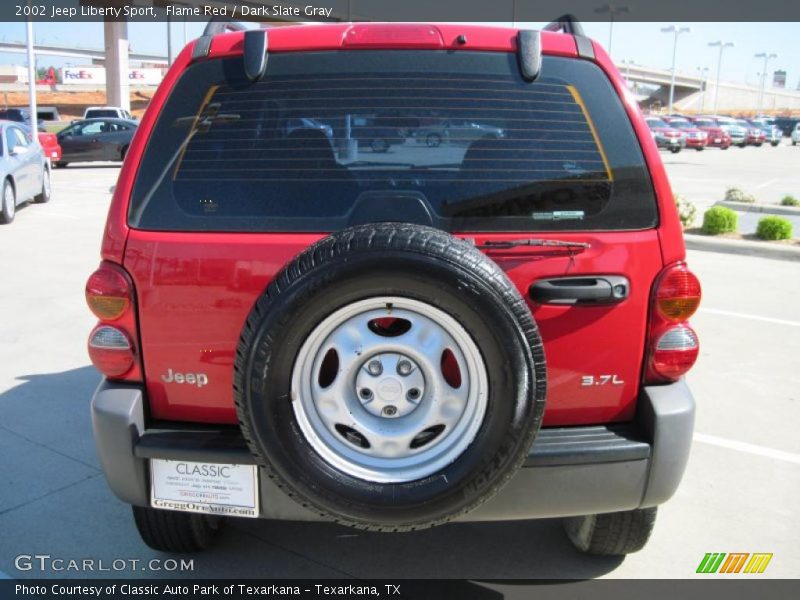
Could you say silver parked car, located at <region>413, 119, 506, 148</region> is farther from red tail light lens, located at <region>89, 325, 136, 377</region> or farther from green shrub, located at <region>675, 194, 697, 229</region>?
green shrub, located at <region>675, 194, 697, 229</region>

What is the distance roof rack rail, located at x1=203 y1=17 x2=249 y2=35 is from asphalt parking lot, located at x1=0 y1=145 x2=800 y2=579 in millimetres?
2138

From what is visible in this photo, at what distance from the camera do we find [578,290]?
255 cm

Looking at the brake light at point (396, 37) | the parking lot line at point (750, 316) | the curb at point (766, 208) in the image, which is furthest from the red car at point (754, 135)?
the brake light at point (396, 37)

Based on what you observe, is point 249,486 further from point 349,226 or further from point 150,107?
point 150,107

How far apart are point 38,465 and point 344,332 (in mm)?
2571

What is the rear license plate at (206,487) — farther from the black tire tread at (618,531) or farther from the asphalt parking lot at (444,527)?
the black tire tread at (618,531)

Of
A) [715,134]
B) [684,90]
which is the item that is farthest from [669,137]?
[684,90]

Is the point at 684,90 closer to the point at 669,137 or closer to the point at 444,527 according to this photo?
the point at 669,137

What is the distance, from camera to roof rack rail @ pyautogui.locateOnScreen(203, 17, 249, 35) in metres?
3.11

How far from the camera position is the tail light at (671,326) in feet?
8.73

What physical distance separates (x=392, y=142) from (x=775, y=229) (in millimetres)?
9638

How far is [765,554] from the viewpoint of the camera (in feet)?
11.0

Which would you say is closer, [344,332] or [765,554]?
[344,332]

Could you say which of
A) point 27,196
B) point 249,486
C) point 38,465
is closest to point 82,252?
point 27,196
